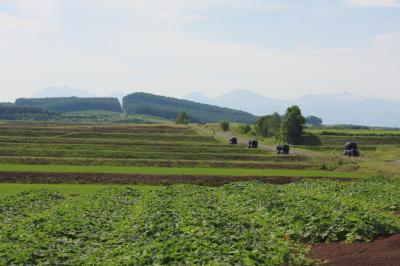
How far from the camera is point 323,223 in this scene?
24.1 meters

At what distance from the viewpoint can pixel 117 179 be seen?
5534cm

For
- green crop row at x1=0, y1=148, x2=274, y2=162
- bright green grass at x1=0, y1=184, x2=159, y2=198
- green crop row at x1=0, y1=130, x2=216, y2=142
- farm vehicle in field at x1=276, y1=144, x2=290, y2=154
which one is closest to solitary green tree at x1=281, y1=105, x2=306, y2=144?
green crop row at x1=0, y1=130, x2=216, y2=142

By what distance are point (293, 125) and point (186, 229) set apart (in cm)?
10338

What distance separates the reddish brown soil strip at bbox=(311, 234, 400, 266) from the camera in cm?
1736

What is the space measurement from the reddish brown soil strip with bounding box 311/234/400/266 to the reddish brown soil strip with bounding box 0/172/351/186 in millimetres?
34144

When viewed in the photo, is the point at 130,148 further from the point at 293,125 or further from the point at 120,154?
the point at 293,125

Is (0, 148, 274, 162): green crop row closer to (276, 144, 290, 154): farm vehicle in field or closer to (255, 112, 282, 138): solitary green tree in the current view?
(276, 144, 290, 154): farm vehicle in field

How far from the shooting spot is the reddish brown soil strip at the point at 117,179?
2150 inches

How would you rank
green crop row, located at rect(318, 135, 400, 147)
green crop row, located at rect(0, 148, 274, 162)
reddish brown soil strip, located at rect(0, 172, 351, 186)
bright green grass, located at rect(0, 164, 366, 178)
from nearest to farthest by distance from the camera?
reddish brown soil strip, located at rect(0, 172, 351, 186) → bright green grass, located at rect(0, 164, 366, 178) → green crop row, located at rect(0, 148, 274, 162) → green crop row, located at rect(318, 135, 400, 147)

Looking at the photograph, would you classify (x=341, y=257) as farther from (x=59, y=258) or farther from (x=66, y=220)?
(x=66, y=220)

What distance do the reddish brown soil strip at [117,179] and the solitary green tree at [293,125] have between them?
64385mm

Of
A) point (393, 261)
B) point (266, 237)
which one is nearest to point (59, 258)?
point (266, 237)

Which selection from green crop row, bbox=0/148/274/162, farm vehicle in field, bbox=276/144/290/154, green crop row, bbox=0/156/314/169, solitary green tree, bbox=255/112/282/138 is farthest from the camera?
solitary green tree, bbox=255/112/282/138

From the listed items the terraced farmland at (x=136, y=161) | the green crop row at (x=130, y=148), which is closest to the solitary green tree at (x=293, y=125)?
the terraced farmland at (x=136, y=161)
